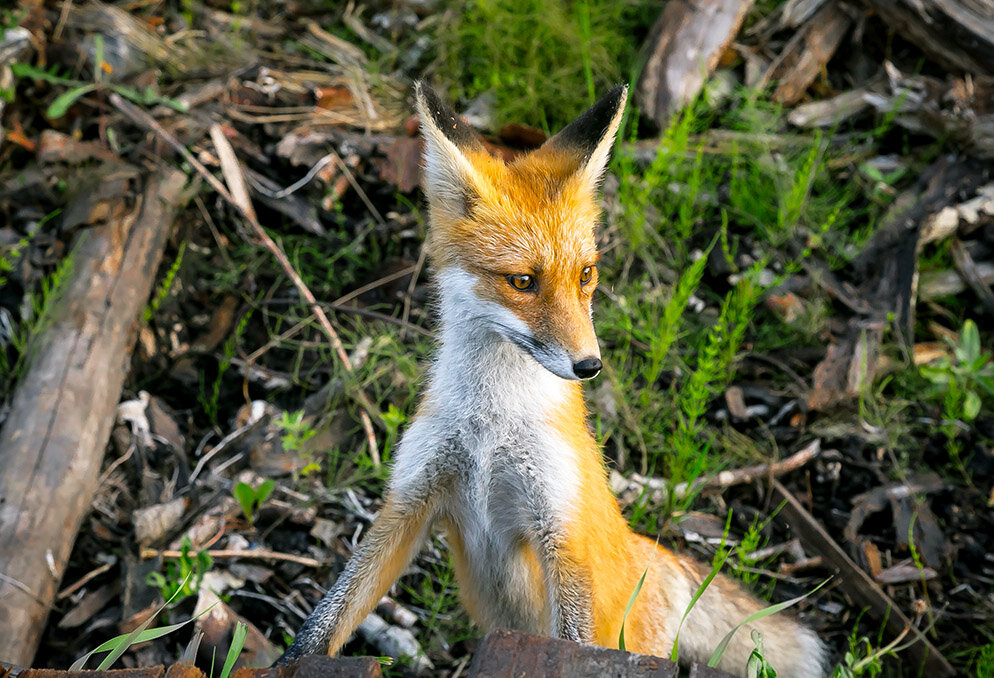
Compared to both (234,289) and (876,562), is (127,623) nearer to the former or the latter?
(234,289)

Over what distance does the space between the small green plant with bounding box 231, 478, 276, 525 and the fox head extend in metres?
1.69

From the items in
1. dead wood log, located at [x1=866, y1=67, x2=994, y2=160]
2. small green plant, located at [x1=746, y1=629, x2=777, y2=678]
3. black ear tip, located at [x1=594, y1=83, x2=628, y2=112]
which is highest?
black ear tip, located at [x1=594, y1=83, x2=628, y2=112]

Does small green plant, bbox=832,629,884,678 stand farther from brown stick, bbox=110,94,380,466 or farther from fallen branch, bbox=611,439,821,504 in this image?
brown stick, bbox=110,94,380,466

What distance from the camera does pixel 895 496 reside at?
5016 millimetres

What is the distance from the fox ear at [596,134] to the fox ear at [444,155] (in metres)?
0.48

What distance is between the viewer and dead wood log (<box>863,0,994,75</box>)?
6.19 meters

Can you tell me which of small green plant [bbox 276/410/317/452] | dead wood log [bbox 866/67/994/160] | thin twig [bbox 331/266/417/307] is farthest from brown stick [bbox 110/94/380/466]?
dead wood log [bbox 866/67/994/160]

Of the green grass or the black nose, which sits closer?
the black nose

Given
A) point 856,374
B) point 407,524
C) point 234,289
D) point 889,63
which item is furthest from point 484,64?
point 407,524

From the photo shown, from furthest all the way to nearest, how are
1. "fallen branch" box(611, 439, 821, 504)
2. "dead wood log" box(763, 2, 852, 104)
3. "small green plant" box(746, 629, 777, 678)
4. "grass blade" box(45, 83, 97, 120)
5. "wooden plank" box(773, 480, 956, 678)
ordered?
"dead wood log" box(763, 2, 852, 104) → "grass blade" box(45, 83, 97, 120) → "fallen branch" box(611, 439, 821, 504) → "wooden plank" box(773, 480, 956, 678) → "small green plant" box(746, 629, 777, 678)

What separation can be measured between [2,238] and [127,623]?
9.52 ft

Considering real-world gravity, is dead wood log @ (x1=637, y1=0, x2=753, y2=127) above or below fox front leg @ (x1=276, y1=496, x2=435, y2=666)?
above

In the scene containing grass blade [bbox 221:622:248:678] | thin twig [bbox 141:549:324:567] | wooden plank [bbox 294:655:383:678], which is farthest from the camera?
thin twig [bbox 141:549:324:567]

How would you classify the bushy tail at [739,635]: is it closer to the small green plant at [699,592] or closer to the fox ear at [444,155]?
the small green plant at [699,592]
